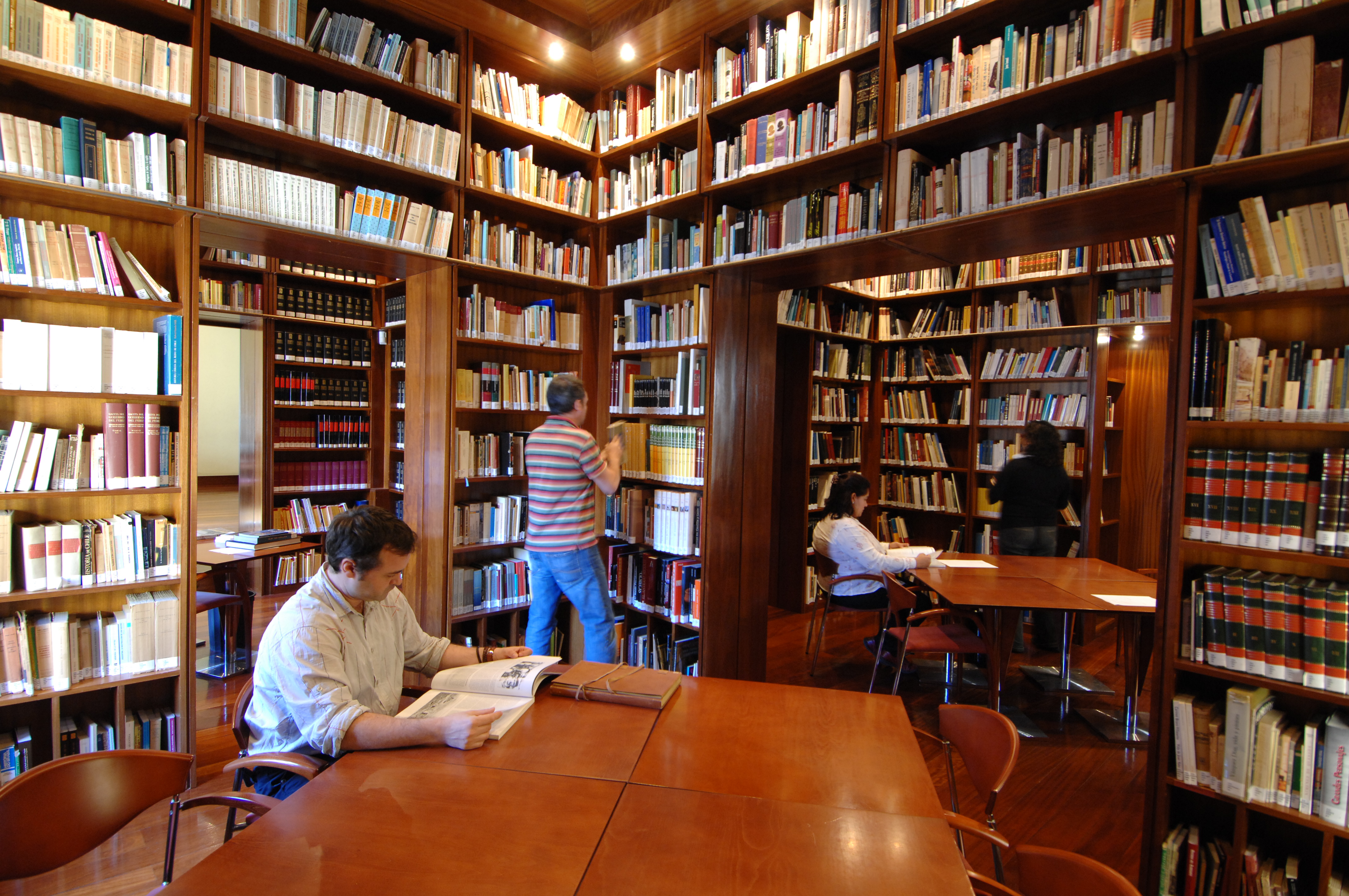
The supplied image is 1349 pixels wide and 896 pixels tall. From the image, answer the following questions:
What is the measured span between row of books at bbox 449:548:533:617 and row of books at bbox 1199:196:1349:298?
3.39 m

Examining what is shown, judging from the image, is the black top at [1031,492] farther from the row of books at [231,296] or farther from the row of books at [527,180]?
the row of books at [231,296]

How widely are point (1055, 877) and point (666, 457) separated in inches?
116

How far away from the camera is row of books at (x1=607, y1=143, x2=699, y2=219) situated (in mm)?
3744

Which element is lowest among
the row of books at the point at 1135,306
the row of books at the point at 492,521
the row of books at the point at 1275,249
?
the row of books at the point at 492,521

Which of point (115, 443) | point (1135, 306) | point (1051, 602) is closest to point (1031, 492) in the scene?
point (1051, 602)

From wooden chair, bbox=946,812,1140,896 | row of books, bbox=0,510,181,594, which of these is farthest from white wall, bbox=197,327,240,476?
wooden chair, bbox=946,812,1140,896

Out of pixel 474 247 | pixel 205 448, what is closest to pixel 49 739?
pixel 474 247

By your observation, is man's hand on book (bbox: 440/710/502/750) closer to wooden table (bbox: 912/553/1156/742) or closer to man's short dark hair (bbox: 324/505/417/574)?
man's short dark hair (bbox: 324/505/417/574)

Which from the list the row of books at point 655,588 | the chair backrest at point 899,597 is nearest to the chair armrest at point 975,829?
the chair backrest at point 899,597

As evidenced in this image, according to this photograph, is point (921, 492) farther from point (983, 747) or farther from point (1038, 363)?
point (983, 747)

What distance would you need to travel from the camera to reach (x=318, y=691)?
167 cm

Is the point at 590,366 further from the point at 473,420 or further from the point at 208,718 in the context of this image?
the point at 208,718

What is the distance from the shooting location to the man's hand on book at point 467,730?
157 centimetres

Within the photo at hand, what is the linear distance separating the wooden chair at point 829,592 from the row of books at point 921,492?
122 centimetres
